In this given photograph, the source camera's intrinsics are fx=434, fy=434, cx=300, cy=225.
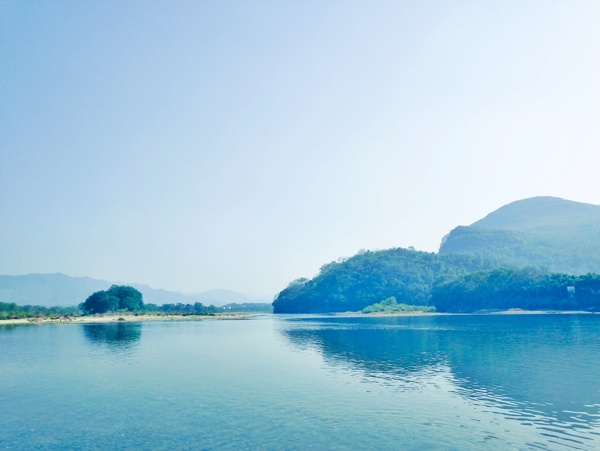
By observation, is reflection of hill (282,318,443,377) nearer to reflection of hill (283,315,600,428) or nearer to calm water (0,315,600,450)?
reflection of hill (283,315,600,428)

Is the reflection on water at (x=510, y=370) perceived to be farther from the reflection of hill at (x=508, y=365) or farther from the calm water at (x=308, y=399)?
the calm water at (x=308, y=399)

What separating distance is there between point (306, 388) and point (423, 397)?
10.5 meters

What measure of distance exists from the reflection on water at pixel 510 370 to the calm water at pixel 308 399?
145 mm

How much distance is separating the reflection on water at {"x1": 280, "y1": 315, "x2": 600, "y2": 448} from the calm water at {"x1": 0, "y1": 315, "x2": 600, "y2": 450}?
14cm

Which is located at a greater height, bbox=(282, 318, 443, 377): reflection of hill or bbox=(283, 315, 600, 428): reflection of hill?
bbox=(282, 318, 443, 377): reflection of hill

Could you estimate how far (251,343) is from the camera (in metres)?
81.2

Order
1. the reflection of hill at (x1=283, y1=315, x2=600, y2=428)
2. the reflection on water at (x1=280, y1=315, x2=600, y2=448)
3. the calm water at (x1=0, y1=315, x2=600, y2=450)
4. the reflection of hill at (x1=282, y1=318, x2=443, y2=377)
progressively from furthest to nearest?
the reflection of hill at (x1=282, y1=318, x2=443, y2=377) < the reflection of hill at (x1=283, y1=315, x2=600, y2=428) < the reflection on water at (x1=280, y1=315, x2=600, y2=448) < the calm water at (x1=0, y1=315, x2=600, y2=450)

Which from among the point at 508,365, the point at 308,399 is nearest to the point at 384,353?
the point at 508,365

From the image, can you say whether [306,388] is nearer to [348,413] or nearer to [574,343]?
[348,413]

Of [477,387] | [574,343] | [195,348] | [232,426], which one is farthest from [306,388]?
[574,343]

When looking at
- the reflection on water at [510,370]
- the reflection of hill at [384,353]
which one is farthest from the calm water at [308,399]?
the reflection of hill at [384,353]

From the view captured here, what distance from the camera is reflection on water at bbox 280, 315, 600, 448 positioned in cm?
2897

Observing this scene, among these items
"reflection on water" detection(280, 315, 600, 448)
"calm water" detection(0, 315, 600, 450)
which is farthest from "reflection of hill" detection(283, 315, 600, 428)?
"calm water" detection(0, 315, 600, 450)

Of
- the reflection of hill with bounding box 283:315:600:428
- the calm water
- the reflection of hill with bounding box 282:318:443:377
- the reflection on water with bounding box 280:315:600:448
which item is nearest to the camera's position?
the calm water
